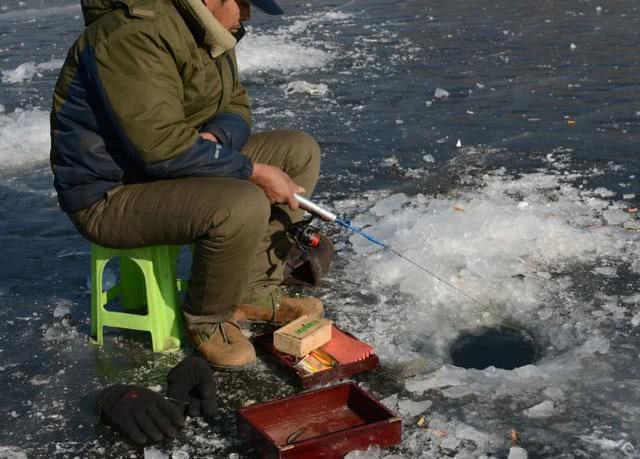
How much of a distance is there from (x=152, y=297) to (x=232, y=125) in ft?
3.08

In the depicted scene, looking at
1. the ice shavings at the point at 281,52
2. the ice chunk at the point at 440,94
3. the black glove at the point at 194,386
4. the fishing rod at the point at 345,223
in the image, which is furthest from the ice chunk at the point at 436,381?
the ice shavings at the point at 281,52

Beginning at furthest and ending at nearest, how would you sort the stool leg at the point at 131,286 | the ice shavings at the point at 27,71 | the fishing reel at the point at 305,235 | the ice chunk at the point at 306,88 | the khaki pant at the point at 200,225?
1. the ice shavings at the point at 27,71
2. the ice chunk at the point at 306,88
3. the stool leg at the point at 131,286
4. the fishing reel at the point at 305,235
5. the khaki pant at the point at 200,225

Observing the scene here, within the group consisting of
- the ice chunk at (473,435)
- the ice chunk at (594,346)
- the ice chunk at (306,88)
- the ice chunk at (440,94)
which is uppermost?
the ice chunk at (473,435)

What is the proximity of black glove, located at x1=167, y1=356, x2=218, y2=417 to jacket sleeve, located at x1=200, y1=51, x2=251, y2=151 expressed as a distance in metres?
1.11

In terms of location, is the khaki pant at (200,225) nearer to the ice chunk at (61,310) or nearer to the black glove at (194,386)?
the black glove at (194,386)

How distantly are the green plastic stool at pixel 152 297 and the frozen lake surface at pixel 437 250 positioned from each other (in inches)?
5.5

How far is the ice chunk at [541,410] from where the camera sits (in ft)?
12.5

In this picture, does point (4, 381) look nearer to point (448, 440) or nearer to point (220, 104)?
point (220, 104)

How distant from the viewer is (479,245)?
5.45m

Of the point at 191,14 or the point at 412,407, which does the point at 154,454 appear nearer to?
the point at 412,407

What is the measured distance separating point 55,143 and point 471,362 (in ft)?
7.39

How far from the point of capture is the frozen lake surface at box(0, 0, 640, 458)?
152 inches

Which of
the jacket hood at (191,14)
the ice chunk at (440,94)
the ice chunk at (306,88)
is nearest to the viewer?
the jacket hood at (191,14)

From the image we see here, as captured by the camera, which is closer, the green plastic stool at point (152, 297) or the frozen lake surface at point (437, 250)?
the frozen lake surface at point (437, 250)
